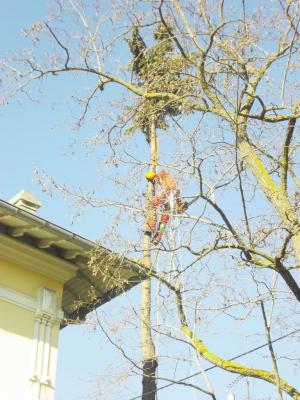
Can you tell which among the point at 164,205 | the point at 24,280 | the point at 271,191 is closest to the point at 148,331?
the point at 24,280

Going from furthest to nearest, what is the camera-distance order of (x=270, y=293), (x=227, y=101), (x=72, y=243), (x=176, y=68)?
1. (x=72, y=243)
2. (x=176, y=68)
3. (x=227, y=101)
4. (x=270, y=293)

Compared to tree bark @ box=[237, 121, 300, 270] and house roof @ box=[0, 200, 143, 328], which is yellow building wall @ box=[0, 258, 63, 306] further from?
tree bark @ box=[237, 121, 300, 270]

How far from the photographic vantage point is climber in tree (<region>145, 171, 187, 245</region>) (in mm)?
8938

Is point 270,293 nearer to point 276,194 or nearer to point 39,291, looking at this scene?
point 276,194

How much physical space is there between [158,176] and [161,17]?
2.04 meters

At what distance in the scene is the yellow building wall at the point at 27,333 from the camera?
9992 millimetres

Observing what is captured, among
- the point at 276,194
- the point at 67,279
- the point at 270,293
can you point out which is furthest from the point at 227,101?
the point at 67,279

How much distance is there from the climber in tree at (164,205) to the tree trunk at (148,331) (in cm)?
12

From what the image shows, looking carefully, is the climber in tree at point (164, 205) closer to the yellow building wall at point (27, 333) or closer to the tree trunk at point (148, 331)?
the tree trunk at point (148, 331)

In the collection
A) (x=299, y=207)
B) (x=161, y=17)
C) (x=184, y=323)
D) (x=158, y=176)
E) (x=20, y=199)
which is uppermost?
(x=161, y=17)

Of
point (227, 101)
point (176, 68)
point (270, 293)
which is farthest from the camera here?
point (176, 68)

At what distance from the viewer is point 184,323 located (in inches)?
338

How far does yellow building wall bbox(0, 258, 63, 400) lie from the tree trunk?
1.39 m

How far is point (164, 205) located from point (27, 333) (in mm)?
2920
